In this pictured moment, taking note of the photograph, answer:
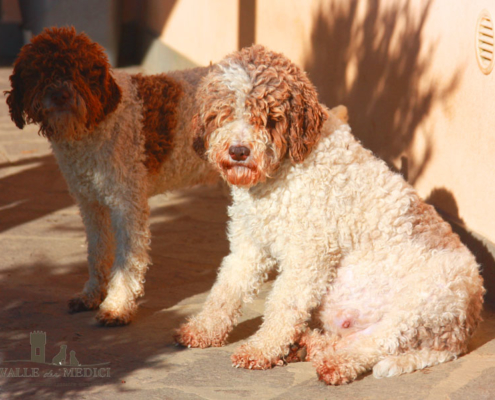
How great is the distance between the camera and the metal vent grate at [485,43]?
4312 millimetres

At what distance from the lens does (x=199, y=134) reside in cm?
375

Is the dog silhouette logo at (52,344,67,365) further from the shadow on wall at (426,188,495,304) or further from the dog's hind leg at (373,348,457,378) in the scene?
the shadow on wall at (426,188,495,304)

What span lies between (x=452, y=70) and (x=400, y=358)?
222cm

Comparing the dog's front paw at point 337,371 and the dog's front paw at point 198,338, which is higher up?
the dog's front paw at point 337,371

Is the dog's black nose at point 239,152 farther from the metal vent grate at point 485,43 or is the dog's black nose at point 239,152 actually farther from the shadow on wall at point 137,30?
the shadow on wall at point 137,30

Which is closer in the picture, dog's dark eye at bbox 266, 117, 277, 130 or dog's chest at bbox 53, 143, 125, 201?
dog's dark eye at bbox 266, 117, 277, 130

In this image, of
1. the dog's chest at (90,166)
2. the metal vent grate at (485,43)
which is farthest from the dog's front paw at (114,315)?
the metal vent grate at (485,43)

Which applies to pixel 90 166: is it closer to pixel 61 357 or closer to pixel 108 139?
pixel 108 139

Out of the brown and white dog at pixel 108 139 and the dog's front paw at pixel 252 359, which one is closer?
the dog's front paw at pixel 252 359

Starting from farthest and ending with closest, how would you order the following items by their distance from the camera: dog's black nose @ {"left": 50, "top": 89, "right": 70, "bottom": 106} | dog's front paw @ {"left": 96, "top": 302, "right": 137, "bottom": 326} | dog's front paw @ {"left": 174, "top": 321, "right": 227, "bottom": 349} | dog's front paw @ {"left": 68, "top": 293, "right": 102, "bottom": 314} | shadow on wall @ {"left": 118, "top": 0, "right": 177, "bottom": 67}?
1. shadow on wall @ {"left": 118, "top": 0, "right": 177, "bottom": 67}
2. dog's front paw @ {"left": 68, "top": 293, "right": 102, "bottom": 314}
3. dog's front paw @ {"left": 96, "top": 302, "right": 137, "bottom": 326}
4. dog's black nose @ {"left": 50, "top": 89, "right": 70, "bottom": 106}
5. dog's front paw @ {"left": 174, "top": 321, "right": 227, "bottom": 349}

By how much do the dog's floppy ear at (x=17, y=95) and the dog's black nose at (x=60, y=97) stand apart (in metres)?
0.28

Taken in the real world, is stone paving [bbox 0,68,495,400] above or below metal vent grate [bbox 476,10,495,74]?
below

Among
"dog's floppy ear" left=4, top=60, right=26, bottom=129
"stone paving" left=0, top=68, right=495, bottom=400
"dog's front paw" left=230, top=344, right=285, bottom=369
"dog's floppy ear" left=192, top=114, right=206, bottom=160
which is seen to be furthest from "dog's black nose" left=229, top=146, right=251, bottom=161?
"dog's floppy ear" left=4, top=60, right=26, bottom=129

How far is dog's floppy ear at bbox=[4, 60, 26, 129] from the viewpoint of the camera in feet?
14.1
